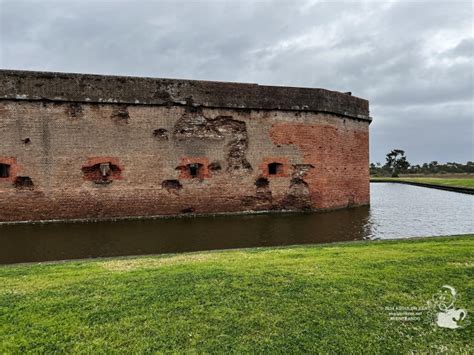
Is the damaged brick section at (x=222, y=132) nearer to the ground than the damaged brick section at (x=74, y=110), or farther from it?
nearer to the ground

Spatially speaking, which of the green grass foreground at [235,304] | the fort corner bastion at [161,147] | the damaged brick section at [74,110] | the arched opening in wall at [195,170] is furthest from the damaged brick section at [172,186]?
the green grass foreground at [235,304]

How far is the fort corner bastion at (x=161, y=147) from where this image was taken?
435 inches

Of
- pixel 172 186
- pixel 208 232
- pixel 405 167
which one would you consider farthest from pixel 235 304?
pixel 405 167

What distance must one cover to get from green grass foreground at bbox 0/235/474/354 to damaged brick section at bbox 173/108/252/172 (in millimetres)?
7269

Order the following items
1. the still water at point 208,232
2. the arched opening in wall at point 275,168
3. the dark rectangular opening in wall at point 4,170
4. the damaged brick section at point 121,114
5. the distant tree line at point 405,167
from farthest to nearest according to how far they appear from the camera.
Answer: the distant tree line at point 405,167 → the arched opening in wall at point 275,168 → the damaged brick section at point 121,114 → the dark rectangular opening in wall at point 4,170 → the still water at point 208,232

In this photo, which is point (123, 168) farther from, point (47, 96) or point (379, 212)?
point (379, 212)

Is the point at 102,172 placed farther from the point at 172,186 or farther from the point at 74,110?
the point at 172,186

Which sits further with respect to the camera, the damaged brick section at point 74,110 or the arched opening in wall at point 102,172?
the arched opening in wall at point 102,172

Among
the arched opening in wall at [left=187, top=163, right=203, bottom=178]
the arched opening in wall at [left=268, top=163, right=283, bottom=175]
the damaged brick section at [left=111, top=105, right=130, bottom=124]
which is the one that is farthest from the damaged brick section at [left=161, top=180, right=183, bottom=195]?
the arched opening in wall at [left=268, top=163, right=283, bottom=175]

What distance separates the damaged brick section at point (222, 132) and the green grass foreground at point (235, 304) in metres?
7.27

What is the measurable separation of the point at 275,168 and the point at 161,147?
4023mm

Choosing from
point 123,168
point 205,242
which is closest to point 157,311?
point 205,242

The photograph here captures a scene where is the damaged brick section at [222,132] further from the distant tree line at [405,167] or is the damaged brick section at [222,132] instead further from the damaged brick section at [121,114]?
the distant tree line at [405,167]

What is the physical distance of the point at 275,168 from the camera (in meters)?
13.2
